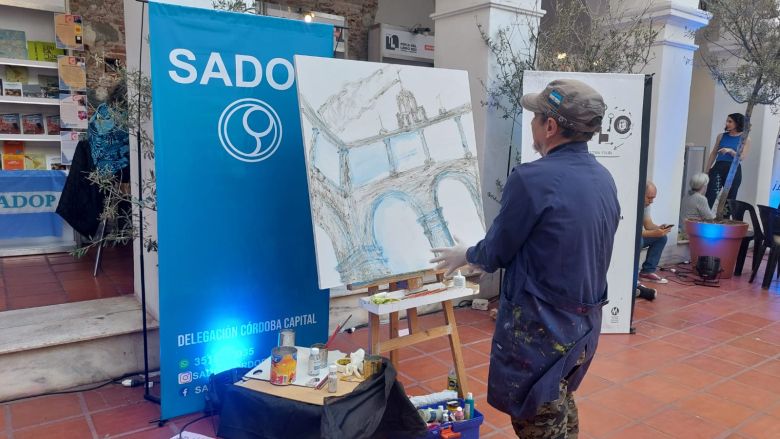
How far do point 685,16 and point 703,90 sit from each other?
16.2ft

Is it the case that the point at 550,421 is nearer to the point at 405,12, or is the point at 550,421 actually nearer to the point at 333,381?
the point at 333,381

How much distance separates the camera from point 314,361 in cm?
243

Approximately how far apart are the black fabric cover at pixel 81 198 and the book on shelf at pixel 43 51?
2032mm

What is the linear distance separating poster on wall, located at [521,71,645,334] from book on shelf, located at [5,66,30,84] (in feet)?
16.3

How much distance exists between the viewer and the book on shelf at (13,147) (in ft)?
18.7

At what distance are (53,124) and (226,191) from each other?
170 inches

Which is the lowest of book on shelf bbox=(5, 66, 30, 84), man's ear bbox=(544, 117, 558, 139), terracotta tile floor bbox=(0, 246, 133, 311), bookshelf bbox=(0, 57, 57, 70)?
terracotta tile floor bbox=(0, 246, 133, 311)

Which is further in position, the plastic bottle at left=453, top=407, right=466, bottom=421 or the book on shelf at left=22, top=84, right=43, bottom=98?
the book on shelf at left=22, top=84, right=43, bottom=98

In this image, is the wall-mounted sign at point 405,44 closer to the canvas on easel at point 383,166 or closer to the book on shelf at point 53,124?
the book on shelf at point 53,124

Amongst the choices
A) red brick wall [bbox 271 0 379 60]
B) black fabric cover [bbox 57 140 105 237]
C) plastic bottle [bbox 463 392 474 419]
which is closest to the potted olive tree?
plastic bottle [bbox 463 392 474 419]

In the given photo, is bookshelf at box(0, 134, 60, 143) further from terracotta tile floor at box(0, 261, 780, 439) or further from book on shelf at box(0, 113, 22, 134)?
terracotta tile floor at box(0, 261, 780, 439)

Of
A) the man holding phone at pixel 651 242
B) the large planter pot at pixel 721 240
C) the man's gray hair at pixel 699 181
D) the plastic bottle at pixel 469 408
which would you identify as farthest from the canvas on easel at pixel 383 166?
the man's gray hair at pixel 699 181

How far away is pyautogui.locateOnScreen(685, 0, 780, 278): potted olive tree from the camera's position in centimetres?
521

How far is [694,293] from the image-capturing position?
16.8ft
